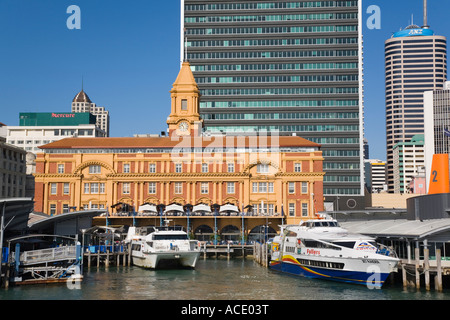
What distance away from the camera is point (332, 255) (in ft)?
189

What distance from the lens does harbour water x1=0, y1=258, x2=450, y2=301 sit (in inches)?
1928

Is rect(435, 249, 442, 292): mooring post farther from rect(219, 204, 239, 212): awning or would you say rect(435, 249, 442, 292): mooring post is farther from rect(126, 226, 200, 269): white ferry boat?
rect(219, 204, 239, 212): awning

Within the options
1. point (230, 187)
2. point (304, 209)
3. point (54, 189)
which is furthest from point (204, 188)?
point (54, 189)

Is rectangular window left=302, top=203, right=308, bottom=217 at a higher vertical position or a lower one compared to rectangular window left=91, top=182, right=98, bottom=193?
lower

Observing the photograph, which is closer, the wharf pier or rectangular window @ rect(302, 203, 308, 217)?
the wharf pier

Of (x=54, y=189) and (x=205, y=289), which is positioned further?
(x=54, y=189)

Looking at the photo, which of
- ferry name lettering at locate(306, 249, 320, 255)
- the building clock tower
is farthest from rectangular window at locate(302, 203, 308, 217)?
ferry name lettering at locate(306, 249, 320, 255)

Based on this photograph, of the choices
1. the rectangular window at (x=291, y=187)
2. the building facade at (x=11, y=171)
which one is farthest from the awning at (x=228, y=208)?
the building facade at (x=11, y=171)

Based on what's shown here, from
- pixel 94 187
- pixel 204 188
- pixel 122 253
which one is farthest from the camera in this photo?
pixel 94 187

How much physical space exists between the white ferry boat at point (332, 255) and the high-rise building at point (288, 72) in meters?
92.7

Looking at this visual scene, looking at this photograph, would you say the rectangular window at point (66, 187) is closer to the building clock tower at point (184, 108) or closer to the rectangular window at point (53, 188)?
the rectangular window at point (53, 188)

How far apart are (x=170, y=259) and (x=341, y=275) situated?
23.7 meters

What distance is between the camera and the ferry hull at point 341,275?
176 feet

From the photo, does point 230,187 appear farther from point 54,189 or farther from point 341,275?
point 341,275
